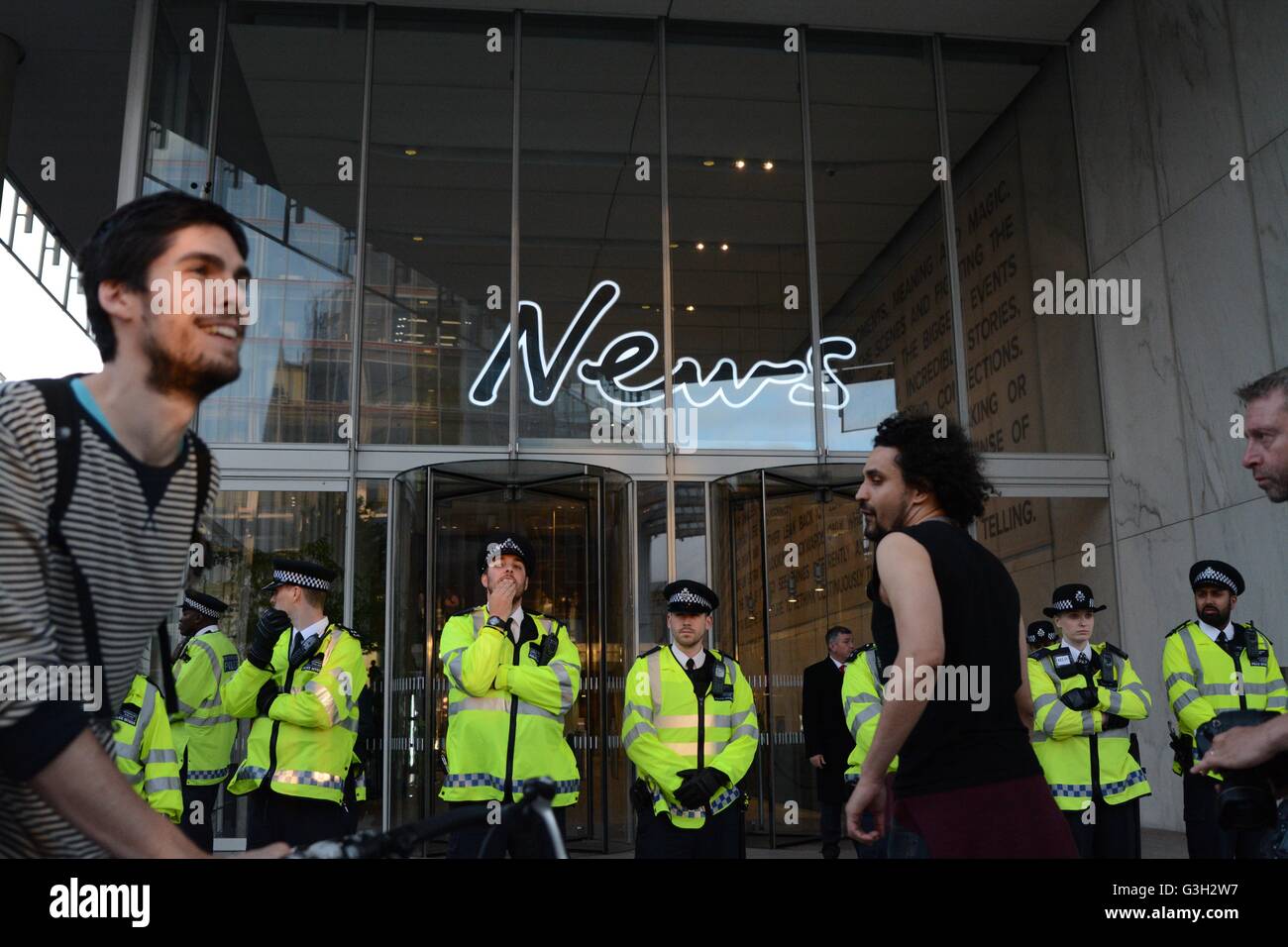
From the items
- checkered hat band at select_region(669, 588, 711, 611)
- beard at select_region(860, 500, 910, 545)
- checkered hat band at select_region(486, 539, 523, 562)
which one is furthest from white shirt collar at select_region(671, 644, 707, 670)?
beard at select_region(860, 500, 910, 545)

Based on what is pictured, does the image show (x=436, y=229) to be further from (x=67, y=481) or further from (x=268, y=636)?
(x=67, y=481)

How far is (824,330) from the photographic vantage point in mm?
10383

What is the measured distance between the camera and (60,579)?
115cm

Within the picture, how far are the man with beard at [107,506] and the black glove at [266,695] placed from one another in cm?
353

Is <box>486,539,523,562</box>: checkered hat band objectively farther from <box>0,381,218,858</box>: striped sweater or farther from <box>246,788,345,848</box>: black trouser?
<box>0,381,218,858</box>: striped sweater

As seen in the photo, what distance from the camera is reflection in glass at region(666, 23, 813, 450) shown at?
10109mm

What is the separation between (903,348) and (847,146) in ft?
6.98

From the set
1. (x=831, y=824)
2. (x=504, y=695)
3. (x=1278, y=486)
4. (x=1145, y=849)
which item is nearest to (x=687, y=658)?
(x=504, y=695)

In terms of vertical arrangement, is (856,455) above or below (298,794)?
above

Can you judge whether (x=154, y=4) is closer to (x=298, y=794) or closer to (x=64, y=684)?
(x=298, y=794)

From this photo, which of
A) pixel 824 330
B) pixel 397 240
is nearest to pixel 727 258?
pixel 824 330

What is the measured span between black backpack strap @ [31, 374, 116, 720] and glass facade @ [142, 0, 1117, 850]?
7.39 metres

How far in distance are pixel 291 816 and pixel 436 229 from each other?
666 centimetres

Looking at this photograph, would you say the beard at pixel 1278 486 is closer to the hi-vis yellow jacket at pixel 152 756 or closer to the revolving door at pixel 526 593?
the hi-vis yellow jacket at pixel 152 756
